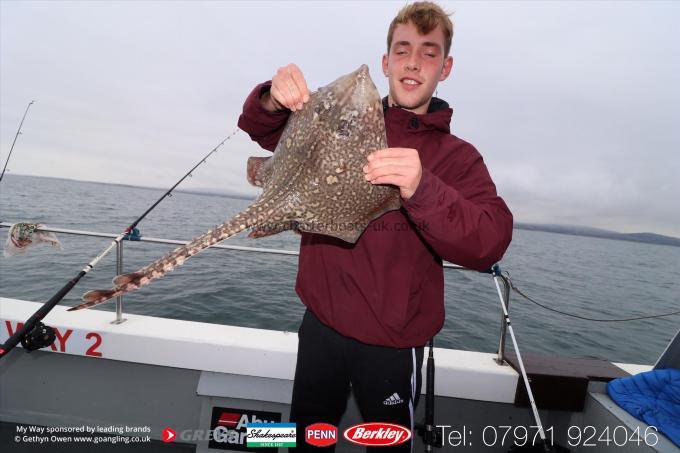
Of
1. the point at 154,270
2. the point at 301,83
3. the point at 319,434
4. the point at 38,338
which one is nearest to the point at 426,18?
the point at 301,83

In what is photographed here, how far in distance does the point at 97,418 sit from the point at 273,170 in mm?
3708

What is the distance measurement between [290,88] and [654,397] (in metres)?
4.35

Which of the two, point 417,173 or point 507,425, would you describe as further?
point 507,425

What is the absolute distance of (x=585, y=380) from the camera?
3582 mm

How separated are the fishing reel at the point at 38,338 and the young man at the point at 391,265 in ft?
8.61

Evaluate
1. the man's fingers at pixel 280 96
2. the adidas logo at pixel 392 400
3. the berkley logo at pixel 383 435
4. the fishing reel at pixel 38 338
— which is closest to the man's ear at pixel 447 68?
the man's fingers at pixel 280 96

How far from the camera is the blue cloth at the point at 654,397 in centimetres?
304

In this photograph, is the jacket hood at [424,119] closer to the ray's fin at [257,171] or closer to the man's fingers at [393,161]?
the man's fingers at [393,161]

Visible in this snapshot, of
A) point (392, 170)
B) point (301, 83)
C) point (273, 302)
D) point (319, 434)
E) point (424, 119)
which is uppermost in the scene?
point (301, 83)

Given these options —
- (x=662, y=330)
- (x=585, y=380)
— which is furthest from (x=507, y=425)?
(x=662, y=330)

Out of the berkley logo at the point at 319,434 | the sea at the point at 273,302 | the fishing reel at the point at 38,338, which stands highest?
the fishing reel at the point at 38,338

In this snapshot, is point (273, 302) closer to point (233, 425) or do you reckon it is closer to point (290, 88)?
point (233, 425)

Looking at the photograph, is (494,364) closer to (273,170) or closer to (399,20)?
(273,170)

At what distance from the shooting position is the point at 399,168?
65.2 inches
